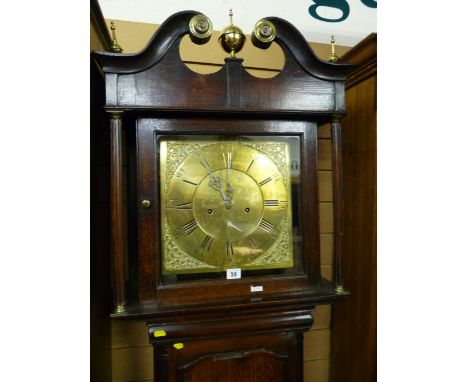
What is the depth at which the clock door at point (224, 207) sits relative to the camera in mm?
929

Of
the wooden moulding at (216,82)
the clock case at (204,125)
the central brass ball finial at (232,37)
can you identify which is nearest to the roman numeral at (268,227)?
the clock case at (204,125)

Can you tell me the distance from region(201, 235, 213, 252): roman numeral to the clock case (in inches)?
4.2

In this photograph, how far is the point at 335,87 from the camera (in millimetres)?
1002

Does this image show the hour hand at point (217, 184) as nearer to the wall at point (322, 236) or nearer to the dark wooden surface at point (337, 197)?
the dark wooden surface at point (337, 197)

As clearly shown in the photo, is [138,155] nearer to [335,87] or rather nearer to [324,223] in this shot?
[335,87]

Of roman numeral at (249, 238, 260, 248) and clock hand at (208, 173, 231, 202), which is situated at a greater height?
clock hand at (208, 173, 231, 202)

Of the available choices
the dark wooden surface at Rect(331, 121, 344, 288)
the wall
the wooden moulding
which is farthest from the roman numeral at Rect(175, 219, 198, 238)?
the wall

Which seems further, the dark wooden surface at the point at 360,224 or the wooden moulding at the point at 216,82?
the dark wooden surface at the point at 360,224

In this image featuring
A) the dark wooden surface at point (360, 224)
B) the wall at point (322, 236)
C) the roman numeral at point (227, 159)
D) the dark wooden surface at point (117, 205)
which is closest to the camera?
the dark wooden surface at point (117, 205)

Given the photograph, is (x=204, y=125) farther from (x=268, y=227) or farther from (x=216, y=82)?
(x=268, y=227)

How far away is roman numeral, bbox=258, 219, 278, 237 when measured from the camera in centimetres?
100

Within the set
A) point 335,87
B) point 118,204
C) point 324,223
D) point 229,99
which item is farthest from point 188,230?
point 324,223

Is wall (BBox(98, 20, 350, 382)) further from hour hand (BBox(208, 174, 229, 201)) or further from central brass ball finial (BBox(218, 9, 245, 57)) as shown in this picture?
hour hand (BBox(208, 174, 229, 201))

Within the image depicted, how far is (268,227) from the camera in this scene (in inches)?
39.6
